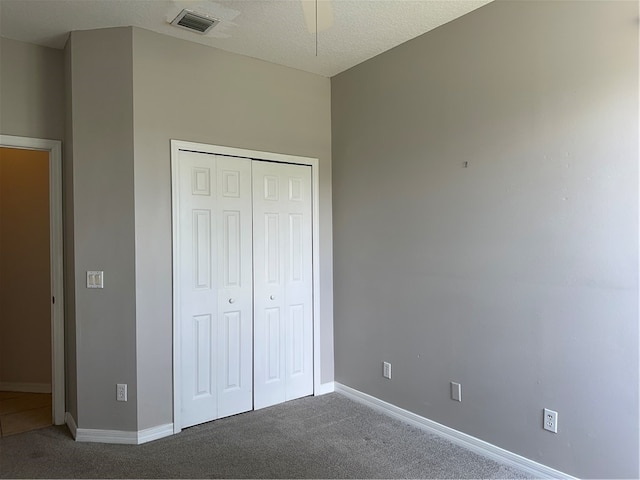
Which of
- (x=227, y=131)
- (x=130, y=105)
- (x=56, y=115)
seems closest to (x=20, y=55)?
(x=56, y=115)

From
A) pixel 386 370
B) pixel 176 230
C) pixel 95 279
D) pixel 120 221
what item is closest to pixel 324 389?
pixel 386 370

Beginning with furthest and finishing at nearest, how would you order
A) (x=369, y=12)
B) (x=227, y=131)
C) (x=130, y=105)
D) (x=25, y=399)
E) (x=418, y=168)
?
(x=25, y=399) < (x=227, y=131) < (x=418, y=168) < (x=130, y=105) < (x=369, y=12)

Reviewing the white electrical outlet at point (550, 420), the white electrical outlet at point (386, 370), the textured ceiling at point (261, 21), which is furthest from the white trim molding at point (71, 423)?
the white electrical outlet at point (550, 420)

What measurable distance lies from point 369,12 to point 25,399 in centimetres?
412

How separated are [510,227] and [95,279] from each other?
2.69 m

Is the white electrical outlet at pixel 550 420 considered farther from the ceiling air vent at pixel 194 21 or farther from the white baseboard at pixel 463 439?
the ceiling air vent at pixel 194 21

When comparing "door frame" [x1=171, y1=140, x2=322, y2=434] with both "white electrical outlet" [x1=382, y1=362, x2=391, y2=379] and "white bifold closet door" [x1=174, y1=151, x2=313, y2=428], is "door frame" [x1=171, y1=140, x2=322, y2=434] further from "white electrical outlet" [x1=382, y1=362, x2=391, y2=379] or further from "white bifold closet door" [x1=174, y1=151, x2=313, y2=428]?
"white electrical outlet" [x1=382, y1=362, x2=391, y2=379]

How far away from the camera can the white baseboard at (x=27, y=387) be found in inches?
150

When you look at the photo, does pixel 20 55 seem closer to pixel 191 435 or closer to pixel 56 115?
pixel 56 115

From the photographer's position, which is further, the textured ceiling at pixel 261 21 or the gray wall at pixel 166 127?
the gray wall at pixel 166 127

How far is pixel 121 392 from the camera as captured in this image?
2.85m

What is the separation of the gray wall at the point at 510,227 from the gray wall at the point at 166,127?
848 mm

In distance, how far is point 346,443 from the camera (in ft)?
9.15

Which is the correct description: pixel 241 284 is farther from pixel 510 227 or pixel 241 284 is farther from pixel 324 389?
pixel 510 227
